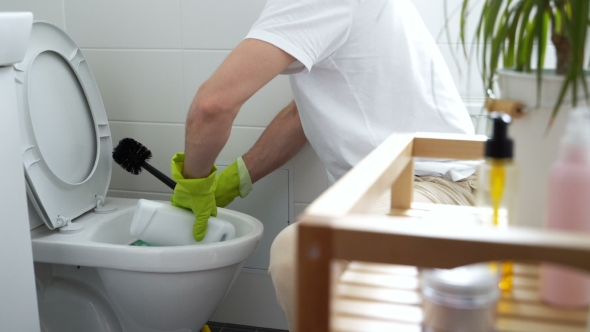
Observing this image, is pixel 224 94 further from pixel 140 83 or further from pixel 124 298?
pixel 140 83

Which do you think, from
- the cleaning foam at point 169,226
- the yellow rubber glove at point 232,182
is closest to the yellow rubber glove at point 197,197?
the cleaning foam at point 169,226

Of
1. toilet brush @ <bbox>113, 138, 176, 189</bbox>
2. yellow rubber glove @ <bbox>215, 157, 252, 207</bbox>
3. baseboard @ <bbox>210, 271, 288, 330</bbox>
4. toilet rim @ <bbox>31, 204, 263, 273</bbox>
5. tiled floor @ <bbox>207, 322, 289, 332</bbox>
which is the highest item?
toilet brush @ <bbox>113, 138, 176, 189</bbox>

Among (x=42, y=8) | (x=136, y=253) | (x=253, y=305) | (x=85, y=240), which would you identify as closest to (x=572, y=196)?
(x=136, y=253)

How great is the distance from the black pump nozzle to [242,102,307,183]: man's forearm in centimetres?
100

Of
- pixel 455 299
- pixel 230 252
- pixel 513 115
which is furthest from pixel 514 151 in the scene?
pixel 230 252

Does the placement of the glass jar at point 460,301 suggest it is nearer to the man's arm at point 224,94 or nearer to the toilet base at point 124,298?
the man's arm at point 224,94

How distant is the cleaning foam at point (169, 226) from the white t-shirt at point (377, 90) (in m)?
0.29

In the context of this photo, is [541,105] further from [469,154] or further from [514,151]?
[469,154]

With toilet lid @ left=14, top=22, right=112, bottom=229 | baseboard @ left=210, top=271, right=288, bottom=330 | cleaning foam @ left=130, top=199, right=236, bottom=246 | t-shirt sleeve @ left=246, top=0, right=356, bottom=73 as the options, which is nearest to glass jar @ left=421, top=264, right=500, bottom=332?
t-shirt sleeve @ left=246, top=0, right=356, bottom=73

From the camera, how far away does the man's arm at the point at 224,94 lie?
1.03m

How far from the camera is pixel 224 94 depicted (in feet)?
3.59

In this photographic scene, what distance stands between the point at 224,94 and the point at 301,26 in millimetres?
178

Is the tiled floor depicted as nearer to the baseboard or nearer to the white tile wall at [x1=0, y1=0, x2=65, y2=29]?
the baseboard

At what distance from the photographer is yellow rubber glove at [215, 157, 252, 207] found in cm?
150
